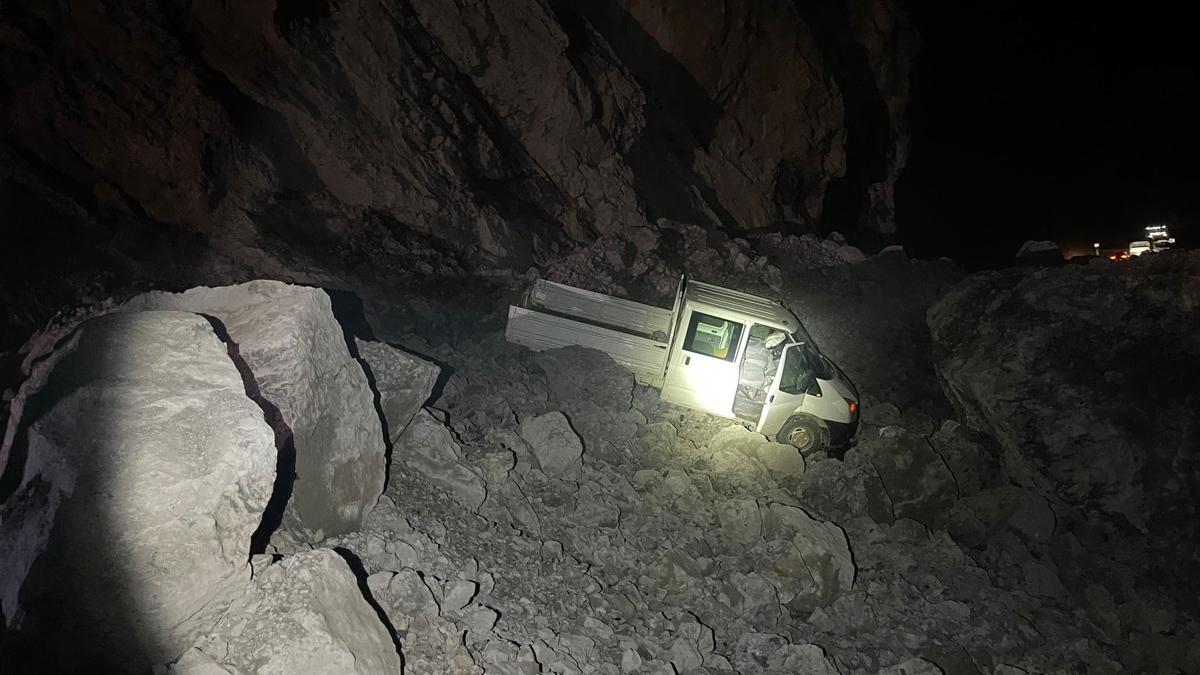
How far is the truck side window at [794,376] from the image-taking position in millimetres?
9141

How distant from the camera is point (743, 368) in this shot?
9.28m

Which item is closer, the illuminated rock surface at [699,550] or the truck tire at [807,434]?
the illuminated rock surface at [699,550]

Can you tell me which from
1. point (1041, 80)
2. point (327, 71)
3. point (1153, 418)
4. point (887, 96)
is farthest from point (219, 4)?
point (1041, 80)

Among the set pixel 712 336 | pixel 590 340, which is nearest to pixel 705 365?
pixel 712 336

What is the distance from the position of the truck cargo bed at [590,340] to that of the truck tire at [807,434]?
6.54ft

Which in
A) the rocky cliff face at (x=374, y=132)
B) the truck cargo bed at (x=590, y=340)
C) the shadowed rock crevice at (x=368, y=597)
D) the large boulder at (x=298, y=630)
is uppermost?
the rocky cliff face at (x=374, y=132)

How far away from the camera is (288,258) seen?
1193 centimetres

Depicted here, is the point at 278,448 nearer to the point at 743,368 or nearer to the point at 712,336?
the point at 712,336

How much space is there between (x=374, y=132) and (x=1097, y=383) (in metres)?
12.6

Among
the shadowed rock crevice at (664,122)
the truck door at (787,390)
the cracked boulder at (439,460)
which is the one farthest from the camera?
the shadowed rock crevice at (664,122)

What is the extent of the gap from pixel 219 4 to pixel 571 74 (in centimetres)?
660

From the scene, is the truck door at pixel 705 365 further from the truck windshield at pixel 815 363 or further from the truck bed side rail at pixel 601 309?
the truck windshield at pixel 815 363

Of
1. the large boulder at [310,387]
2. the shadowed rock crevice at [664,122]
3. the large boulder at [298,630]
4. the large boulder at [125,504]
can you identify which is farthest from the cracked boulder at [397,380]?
the shadowed rock crevice at [664,122]

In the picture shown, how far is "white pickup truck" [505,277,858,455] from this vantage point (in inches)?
361
